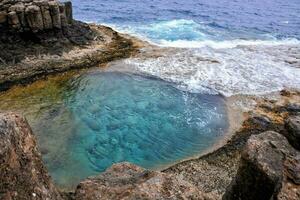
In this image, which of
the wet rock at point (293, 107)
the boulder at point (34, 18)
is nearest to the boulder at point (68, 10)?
the boulder at point (34, 18)

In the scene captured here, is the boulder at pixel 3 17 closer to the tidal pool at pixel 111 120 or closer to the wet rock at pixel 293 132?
the tidal pool at pixel 111 120

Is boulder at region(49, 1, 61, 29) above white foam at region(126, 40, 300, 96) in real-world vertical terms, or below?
above

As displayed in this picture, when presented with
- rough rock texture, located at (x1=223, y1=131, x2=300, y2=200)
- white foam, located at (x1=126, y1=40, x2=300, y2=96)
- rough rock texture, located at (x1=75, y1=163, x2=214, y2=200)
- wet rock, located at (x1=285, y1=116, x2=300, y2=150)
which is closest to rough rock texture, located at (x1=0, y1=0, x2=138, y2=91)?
white foam, located at (x1=126, y1=40, x2=300, y2=96)

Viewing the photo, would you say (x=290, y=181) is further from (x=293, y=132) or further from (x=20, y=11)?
(x=20, y=11)

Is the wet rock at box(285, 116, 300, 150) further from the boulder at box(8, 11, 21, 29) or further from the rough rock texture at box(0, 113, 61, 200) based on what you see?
the boulder at box(8, 11, 21, 29)

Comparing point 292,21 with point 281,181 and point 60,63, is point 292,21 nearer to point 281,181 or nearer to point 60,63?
point 60,63
